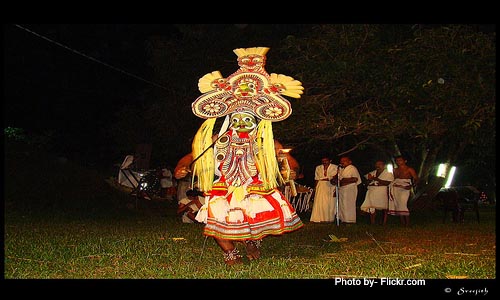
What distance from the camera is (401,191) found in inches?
608

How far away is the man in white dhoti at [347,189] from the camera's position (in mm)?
15711

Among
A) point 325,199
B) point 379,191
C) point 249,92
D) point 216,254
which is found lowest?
point 216,254

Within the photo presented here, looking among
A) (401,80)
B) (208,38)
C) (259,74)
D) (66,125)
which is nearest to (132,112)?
(66,125)

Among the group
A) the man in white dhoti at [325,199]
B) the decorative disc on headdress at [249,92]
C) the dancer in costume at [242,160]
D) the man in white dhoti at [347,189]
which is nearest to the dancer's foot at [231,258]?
the dancer in costume at [242,160]

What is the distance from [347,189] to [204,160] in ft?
28.4

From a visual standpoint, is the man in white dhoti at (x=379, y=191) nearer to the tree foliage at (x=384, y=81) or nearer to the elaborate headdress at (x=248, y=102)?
the tree foliage at (x=384, y=81)

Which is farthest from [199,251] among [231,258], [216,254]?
[231,258]

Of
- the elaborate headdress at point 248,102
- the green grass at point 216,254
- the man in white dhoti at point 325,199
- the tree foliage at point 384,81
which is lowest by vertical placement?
the green grass at point 216,254

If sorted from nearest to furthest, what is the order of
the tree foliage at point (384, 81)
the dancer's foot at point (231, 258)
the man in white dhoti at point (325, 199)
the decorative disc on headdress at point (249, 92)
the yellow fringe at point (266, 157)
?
the dancer's foot at point (231, 258) < the yellow fringe at point (266, 157) < the decorative disc on headdress at point (249, 92) < the tree foliage at point (384, 81) < the man in white dhoti at point (325, 199)

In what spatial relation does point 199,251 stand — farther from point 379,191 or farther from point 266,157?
point 379,191

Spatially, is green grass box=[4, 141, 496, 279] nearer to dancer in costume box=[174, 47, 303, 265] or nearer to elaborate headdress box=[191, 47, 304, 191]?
dancer in costume box=[174, 47, 303, 265]

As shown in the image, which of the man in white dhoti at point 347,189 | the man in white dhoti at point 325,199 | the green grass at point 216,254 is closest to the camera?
the green grass at point 216,254

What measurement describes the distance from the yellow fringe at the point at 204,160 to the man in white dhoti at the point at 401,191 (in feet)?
27.7

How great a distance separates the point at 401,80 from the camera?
12.0 metres
